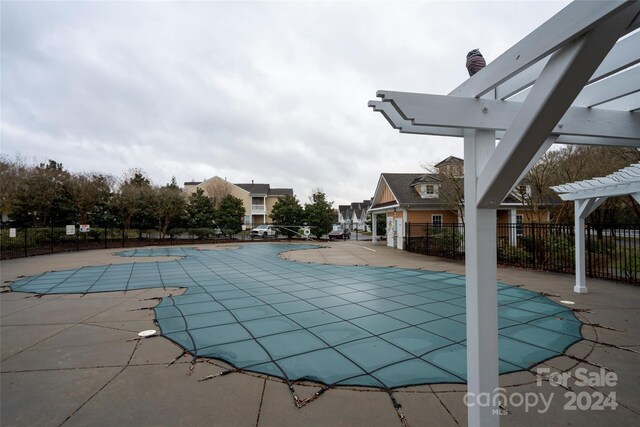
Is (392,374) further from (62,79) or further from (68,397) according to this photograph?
(62,79)

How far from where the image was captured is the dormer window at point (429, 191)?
19.0m

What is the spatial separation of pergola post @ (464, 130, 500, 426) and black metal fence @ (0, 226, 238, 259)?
2058cm

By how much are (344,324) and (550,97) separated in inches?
164

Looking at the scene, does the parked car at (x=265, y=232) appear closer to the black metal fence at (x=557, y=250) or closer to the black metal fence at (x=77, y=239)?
the black metal fence at (x=77, y=239)

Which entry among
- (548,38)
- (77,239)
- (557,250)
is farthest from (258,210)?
(548,38)

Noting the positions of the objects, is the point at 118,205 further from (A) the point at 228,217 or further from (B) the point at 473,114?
(B) the point at 473,114

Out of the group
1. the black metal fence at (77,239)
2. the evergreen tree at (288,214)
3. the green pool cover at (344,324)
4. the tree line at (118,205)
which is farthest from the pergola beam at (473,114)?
the evergreen tree at (288,214)

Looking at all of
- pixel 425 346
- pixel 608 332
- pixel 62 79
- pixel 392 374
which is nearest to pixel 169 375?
pixel 392 374

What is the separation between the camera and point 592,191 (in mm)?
5898

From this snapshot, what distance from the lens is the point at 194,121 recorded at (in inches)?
670

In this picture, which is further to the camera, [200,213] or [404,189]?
[200,213]

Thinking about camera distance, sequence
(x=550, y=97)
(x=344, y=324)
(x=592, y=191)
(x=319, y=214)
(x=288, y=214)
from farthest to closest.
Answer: (x=288, y=214)
(x=319, y=214)
(x=592, y=191)
(x=344, y=324)
(x=550, y=97)

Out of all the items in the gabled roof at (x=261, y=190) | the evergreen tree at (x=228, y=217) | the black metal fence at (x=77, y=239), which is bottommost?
the black metal fence at (x=77, y=239)

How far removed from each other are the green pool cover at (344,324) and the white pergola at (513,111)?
1.55 metres
